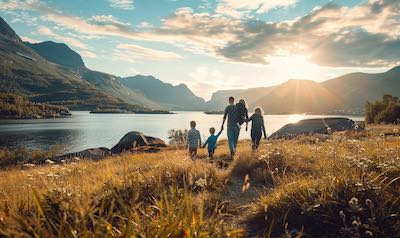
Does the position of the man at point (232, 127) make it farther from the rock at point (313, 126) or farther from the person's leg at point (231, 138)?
the rock at point (313, 126)

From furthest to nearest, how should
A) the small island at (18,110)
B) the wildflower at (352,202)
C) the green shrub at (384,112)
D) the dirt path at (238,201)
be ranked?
the small island at (18,110), the green shrub at (384,112), the dirt path at (238,201), the wildflower at (352,202)

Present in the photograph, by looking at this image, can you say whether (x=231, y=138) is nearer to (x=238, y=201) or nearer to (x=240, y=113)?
(x=240, y=113)

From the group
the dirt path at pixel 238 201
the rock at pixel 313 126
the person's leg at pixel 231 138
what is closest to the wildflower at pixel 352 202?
the dirt path at pixel 238 201

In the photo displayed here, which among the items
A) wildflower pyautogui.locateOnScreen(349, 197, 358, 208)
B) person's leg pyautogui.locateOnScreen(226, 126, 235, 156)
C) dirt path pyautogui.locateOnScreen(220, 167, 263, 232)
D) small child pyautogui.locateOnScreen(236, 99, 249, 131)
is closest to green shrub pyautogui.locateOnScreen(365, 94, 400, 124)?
small child pyautogui.locateOnScreen(236, 99, 249, 131)

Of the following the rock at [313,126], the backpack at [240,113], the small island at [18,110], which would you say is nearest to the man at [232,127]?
the backpack at [240,113]

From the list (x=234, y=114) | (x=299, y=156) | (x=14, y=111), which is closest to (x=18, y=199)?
(x=299, y=156)

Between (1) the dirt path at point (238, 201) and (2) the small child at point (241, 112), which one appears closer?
(1) the dirt path at point (238, 201)

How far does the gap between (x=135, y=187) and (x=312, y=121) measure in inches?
1291

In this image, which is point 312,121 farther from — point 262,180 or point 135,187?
point 135,187

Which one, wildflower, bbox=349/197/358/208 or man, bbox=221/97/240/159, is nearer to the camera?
wildflower, bbox=349/197/358/208

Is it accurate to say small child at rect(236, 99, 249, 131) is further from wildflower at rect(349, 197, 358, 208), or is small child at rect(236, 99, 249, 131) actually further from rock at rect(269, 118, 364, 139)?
rock at rect(269, 118, 364, 139)

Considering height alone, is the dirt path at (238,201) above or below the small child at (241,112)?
below

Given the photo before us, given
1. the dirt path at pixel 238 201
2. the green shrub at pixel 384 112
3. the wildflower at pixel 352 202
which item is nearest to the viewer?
the wildflower at pixel 352 202

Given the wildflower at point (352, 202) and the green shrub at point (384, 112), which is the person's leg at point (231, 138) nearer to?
the wildflower at point (352, 202)
